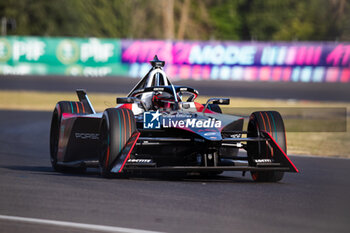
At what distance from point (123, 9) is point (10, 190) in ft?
188

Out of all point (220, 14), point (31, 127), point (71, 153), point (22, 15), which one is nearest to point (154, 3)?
point (220, 14)

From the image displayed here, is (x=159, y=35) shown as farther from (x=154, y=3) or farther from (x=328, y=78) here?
(x=328, y=78)

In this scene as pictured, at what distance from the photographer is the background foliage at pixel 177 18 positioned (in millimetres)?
52500

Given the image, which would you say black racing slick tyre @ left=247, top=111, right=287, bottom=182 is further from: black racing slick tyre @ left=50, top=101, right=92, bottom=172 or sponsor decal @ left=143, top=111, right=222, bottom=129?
black racing slick tyre @ left=50, top=101, right=92, bottom=172

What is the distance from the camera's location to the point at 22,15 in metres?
52.3

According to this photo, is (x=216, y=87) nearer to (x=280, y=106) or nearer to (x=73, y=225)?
(x=280, y=106)

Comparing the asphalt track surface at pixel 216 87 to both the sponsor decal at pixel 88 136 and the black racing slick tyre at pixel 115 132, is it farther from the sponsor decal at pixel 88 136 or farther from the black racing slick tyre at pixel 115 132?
Answer: the black racing slick tyre at pixel 115 132

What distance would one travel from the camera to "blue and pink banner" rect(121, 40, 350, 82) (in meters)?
34.7

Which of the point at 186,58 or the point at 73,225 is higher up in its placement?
the point at 186,58

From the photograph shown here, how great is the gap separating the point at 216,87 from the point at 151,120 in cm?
2508

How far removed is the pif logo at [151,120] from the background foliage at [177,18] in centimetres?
4005

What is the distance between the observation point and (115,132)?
26.7 ft

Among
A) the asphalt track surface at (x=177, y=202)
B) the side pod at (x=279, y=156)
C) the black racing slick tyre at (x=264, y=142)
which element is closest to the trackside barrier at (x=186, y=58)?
the asphalt track surface at (x=177, y=202)

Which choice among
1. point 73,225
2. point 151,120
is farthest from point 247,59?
point 73,225
